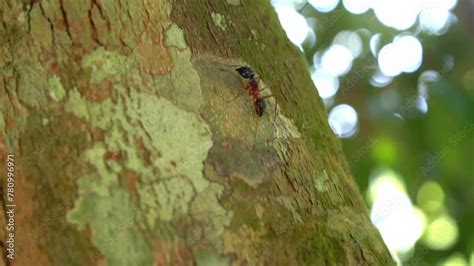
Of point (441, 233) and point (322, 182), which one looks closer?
point (322, 182)

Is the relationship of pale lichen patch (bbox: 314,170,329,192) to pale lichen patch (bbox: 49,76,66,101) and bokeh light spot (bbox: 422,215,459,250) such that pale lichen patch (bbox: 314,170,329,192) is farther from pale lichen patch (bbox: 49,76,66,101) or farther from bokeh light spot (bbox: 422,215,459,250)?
bokeh light spot (bbox: 422,215,459,250)

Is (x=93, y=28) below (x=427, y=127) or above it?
below

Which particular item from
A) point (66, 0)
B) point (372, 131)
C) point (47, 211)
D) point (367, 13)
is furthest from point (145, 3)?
point (367, 13)

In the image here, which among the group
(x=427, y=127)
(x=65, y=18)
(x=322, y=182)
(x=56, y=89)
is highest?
(x=427, y=127)

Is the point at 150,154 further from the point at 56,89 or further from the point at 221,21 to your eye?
the point at 221,21

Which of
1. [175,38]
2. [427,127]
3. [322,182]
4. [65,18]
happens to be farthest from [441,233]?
[65,18]

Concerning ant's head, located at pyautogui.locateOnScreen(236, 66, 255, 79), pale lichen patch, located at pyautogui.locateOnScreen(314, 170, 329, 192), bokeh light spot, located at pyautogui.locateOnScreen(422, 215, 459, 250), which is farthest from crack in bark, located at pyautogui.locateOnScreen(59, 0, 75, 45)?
bokeh light spot, located at pyautogui.locateOnScreen(422, 215, 459, 250)

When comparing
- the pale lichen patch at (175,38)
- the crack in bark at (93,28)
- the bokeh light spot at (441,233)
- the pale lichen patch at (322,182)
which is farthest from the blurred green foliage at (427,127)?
the crack in bark at (93,28)

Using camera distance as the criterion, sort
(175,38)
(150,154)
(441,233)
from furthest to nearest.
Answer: (441,233) → (175,38) → (150,154)
